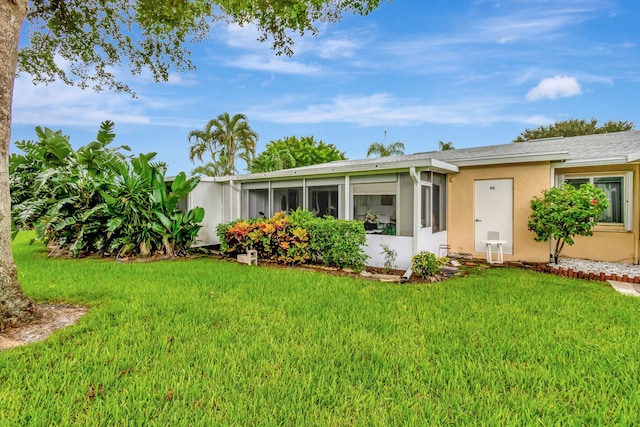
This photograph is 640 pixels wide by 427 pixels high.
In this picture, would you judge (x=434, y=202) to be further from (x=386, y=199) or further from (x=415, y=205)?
(x=386, y=199)

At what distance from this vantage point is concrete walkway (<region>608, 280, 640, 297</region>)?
5.91 meters

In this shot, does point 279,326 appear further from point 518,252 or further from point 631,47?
point 631,47

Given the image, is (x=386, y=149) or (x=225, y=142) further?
(x=386, y=149)

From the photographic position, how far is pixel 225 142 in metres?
26.6

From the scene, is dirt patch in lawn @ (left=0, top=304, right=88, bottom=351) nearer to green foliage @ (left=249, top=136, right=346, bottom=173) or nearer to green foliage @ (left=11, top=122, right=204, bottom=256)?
green foliage @ (left=11, top=122, right=204, bottom=256)

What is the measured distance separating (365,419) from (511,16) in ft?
40.7

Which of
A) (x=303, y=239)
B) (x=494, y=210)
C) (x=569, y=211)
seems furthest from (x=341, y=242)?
(x=569, y=211)

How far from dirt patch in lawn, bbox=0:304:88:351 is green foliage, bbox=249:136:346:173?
69.2 ft

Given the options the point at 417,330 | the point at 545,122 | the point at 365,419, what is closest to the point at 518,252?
the point at 417,330

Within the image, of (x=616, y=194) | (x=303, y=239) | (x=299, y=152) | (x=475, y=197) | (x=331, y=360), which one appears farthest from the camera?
(x=299, y=152)

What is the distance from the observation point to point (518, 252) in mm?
8898

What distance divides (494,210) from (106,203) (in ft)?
36.0

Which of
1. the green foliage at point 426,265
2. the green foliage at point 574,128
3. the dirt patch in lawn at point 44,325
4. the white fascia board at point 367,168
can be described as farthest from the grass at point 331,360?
the green foliage at point 574,128

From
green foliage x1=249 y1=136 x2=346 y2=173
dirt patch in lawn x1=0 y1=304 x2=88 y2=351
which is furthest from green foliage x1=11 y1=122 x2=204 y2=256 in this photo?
green foliage x1=249 y1=136 x2=346 y2=173
